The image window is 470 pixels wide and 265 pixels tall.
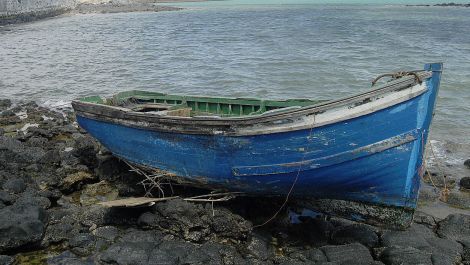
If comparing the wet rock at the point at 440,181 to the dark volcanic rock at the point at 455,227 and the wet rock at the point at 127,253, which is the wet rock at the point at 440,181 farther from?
the wet rock at the point at 127,253

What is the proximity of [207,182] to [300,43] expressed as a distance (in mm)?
31510

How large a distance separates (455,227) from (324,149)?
3.31m

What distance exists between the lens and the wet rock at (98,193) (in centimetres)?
979

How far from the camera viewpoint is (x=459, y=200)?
1004cm

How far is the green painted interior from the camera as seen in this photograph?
1054 centimetres

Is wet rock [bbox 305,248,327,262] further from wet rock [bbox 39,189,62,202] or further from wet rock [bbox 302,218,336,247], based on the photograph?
wet rock [bbox 39,189,62,202]

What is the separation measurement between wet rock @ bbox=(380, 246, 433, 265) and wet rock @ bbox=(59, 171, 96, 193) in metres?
6.73

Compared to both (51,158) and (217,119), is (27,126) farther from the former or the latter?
(217,119)

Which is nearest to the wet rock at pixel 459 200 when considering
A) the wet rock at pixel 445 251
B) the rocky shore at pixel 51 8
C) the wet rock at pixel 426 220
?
the wet rock at pixel 426 220

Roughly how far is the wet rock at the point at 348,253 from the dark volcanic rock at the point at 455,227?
201 cm

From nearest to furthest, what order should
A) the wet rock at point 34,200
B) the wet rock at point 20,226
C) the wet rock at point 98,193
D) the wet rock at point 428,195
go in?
the wet rock at point 20,226 < the wet rock at point 34,200 < the wet rock at point 98,193 < the wet rock at point 428,195

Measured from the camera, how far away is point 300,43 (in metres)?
38.2

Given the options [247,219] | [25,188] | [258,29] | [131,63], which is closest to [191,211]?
[247,219]

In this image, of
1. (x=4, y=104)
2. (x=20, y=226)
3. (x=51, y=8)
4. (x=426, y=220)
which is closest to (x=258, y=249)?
(x=426, y=220)
